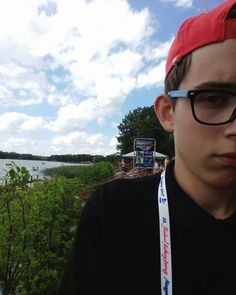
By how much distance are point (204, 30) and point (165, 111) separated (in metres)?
0.30

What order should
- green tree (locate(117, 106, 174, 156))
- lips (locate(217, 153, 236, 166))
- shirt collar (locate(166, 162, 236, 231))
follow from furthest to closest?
green tree (locate(117, 106, 174, 156)) < shirt collar (locate(166, 162, 236, 231)) < lips (locate(217, 153, 236, 166))

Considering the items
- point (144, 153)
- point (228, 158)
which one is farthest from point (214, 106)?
point (144, 153)

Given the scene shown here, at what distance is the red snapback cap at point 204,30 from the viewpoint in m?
1.16

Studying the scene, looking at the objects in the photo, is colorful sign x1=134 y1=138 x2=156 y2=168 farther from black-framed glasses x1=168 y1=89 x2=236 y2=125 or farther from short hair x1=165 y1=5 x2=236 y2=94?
black-framed glasses x1=168 y1=89 x2=236 y2=125

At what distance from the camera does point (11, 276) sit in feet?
11.7

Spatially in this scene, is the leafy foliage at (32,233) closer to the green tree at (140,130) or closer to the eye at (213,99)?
the eye at (213,99)

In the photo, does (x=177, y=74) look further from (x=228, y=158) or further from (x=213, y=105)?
(x=228, y=158)

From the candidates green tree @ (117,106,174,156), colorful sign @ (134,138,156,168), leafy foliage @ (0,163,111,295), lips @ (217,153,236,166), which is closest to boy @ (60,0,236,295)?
lips @ (217,153,236,166)

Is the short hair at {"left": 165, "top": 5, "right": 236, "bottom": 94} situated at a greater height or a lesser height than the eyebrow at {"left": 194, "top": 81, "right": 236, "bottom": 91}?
greater

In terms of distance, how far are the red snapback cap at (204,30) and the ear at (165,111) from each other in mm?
133

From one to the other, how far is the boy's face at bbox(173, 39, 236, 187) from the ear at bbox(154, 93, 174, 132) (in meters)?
0.11

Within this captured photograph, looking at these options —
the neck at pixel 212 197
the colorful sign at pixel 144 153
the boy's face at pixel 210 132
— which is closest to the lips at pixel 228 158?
the boy's face at pixel 210 132

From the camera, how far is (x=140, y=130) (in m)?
57.2

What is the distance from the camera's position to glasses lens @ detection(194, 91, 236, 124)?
112cm
